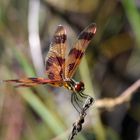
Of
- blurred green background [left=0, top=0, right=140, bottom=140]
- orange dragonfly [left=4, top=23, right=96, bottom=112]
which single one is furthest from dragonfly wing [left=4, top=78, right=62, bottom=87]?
blurred green background [left=0, top=0, right=140, bottom=140]

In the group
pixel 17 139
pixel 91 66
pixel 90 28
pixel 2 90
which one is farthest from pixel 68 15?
pixel 90 28

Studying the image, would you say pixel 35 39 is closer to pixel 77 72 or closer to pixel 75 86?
pixel 77 72

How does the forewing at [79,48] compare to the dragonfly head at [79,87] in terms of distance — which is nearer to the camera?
the dragonfly head at [79,87]

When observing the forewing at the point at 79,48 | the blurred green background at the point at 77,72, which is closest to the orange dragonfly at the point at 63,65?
the forewing at the point at 79,48

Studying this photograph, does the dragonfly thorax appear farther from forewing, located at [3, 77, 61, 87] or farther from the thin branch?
the thin branch

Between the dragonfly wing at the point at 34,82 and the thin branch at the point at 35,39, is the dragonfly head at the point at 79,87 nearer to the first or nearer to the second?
the dragonfly wing at the point at 34,82

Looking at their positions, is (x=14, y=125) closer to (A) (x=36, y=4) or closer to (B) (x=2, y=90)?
(B) (x=2, y=90)
